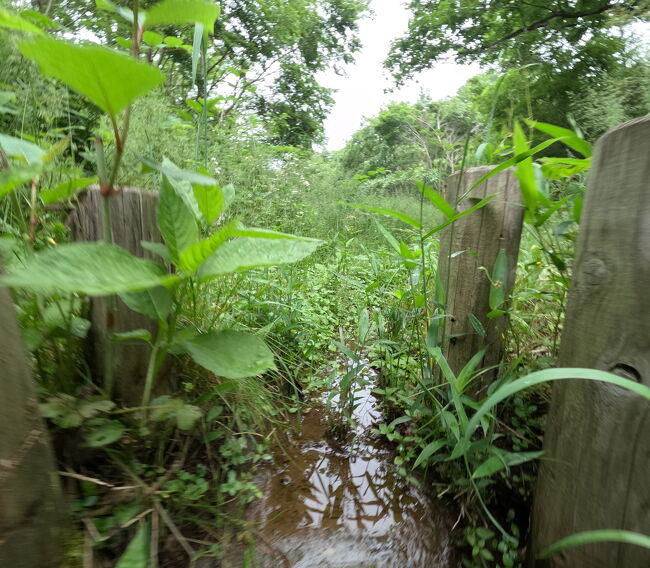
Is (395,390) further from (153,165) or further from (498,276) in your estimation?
(153,165)

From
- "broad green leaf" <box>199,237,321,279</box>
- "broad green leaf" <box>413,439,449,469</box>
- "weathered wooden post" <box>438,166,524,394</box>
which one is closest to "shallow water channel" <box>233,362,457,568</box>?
"broad green leaf" <box>413,439,449,469</box>

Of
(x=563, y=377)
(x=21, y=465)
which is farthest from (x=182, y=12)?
(x=563, y=377)

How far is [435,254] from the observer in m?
2.90

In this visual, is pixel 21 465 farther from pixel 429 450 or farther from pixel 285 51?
pixel 285 51

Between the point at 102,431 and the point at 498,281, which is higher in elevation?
the point at 498,281

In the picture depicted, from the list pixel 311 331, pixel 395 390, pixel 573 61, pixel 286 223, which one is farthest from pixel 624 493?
pixel 573 61

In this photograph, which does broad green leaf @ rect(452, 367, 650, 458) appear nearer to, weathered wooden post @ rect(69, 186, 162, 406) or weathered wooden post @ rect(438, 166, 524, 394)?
weathered wooden post @ rect(438, 166, 524, 394)

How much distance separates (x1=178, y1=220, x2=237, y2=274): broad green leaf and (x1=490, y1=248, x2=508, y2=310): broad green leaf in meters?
0.91

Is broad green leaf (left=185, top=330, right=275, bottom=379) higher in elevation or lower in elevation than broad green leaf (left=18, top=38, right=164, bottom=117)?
lower

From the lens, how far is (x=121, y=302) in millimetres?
917

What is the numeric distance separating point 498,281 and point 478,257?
0.15 m

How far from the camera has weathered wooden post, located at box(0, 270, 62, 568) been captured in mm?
535

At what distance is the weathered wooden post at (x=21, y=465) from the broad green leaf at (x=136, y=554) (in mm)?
160

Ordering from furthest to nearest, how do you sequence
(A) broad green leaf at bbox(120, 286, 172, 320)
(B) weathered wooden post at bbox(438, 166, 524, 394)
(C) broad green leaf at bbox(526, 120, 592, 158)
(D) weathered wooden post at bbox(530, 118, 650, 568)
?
1. (B) weathered wooden post at bbox(438, 166, 524, 394)
2. (C) broad green leaf at bbox(526, 120, 592, 158)
3. (A) broad green leaf at bbox(120, 286, 172, 320)
4. (D) weathered wooden post at bbox(530, 118, 650, 568)
